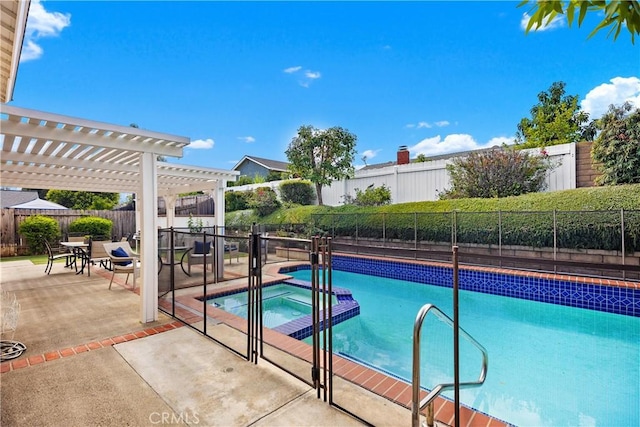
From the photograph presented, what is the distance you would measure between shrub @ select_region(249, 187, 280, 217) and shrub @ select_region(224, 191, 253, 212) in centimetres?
122

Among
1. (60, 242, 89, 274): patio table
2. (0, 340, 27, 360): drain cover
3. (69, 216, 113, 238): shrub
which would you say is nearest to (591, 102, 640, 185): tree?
(0, 340, 27, 360): drain cover

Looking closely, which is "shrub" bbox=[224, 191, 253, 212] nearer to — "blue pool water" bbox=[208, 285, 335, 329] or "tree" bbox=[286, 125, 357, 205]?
"tree" bbox=[286, 125, 357, 205]

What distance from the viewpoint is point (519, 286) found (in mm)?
7312

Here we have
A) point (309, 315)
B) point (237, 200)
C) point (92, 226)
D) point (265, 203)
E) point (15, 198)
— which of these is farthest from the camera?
point (15, 198)

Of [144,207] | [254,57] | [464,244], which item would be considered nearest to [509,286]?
[464,244]

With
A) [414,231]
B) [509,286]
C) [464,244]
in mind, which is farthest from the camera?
[414,231]

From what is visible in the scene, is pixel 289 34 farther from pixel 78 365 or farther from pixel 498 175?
pixel 78 365

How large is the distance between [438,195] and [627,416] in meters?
9.70

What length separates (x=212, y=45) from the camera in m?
12.8

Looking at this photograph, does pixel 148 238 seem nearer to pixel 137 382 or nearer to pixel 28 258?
pixel 137 382

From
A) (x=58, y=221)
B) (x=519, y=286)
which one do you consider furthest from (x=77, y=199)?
(x=519, y=286)

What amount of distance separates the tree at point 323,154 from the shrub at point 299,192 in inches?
41.5

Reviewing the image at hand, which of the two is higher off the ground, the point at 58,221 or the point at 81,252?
the point at 58,221

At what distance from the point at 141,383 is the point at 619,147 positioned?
459 inches
